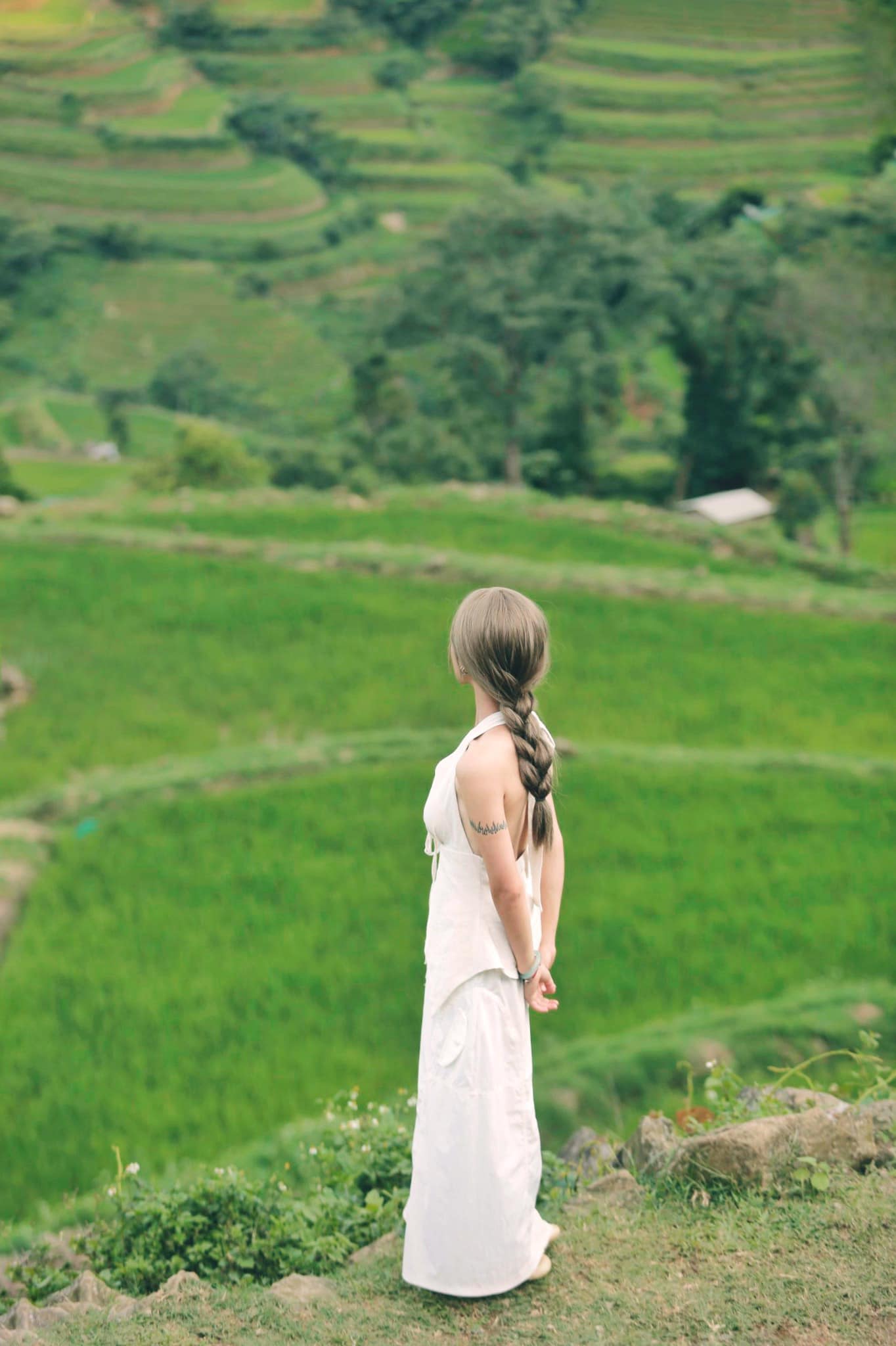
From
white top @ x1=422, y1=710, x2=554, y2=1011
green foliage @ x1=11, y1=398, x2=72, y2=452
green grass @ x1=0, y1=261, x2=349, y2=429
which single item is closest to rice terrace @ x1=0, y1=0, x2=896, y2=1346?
white top @ x1=422, y1=710, x2=554, y2=1011

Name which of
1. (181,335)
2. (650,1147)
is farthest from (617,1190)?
(181,335)

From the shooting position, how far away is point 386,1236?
3.16m

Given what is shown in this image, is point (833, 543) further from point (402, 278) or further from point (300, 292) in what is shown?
point (300, 292)

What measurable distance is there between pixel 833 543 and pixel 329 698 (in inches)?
717

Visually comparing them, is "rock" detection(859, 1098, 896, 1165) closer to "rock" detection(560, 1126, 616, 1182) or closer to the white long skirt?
"rock" detection(560, 1126, 616, 1182)

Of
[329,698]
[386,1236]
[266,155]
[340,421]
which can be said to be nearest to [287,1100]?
[386,1236]

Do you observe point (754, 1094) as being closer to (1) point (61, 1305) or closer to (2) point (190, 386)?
(1) point (61, 1305)

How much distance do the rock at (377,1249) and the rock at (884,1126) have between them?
3.85 feet

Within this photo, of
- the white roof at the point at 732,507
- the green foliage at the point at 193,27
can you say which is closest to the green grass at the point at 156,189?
the green foliage at the point at 193,27

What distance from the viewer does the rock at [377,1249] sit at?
308 centimetres

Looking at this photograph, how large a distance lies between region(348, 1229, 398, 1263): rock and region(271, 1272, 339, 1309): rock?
15 centimetres

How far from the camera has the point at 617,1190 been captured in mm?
3107

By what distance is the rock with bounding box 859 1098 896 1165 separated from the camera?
304cm

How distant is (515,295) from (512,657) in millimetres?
23569
